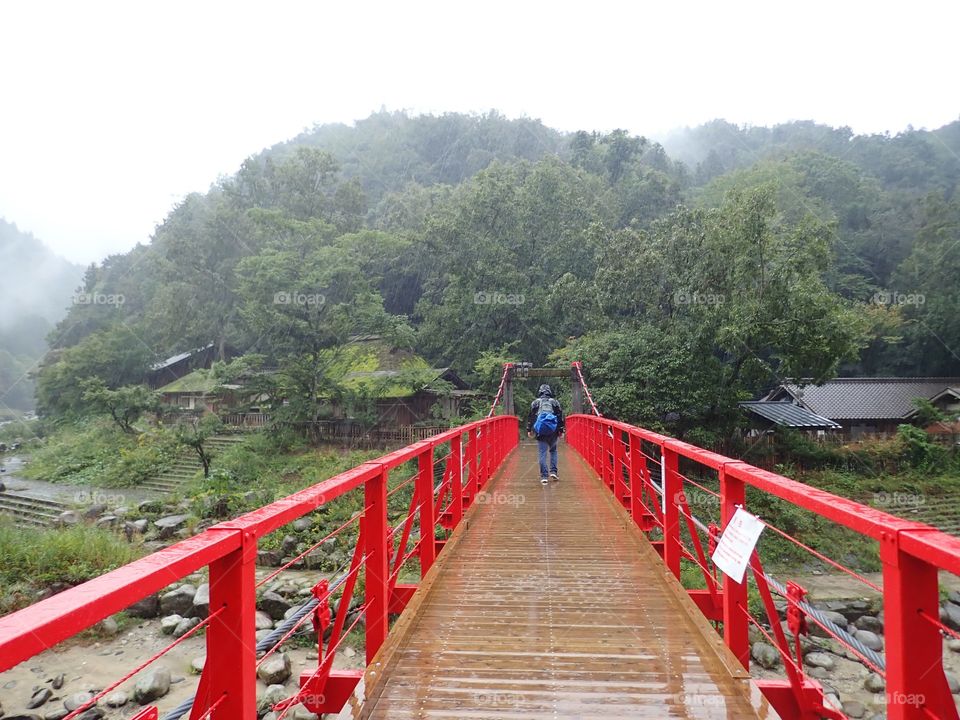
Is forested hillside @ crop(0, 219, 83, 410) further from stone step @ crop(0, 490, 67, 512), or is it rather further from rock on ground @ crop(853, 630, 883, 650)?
rock on ground @ crop(853, 630, 883, 650)

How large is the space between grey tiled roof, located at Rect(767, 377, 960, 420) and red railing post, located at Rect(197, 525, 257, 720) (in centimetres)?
2487

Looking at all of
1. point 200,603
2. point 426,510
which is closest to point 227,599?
point 426,510

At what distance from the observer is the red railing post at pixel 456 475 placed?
5.39 metres

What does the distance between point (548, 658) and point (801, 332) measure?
51.3 feet

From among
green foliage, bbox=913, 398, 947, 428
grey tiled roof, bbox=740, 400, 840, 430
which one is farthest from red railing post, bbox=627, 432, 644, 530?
green foliage, bbox=913, 398, 947, 428

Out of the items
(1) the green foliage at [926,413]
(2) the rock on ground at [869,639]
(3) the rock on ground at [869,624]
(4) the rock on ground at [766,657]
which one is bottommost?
(3) the rock on ground at [869,624]

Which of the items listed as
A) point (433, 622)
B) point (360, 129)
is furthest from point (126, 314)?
point (433, 622)

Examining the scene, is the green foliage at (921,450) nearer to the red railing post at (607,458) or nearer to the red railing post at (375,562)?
the red railing post at (607,458)

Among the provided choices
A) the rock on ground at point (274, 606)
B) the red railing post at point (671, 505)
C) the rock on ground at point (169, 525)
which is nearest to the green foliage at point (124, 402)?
the rock on ground at point (169, 525)

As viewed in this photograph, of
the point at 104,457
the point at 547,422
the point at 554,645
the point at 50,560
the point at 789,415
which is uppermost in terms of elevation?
the point at 547,422

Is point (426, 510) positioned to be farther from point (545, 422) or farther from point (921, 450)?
point (921, 450)

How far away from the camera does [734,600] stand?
2719 mm

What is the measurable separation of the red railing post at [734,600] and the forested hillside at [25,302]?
71541 millimetres

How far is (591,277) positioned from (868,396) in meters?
12.6
